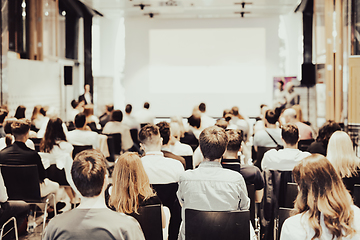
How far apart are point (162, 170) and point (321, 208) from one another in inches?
65.0

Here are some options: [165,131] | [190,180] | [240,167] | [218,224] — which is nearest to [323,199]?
[218,224]

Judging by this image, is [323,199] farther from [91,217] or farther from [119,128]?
[119,128]

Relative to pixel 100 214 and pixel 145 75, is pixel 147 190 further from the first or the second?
pixel 145 75

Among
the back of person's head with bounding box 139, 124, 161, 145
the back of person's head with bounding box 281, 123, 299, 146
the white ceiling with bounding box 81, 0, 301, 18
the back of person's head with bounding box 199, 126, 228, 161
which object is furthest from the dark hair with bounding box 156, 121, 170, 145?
the white ceiling with bounding box 81, 0, 301, 18

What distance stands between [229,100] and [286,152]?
9.24m

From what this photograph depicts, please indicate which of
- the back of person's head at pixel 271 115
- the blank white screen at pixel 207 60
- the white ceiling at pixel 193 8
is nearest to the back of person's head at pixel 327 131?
the back of person's head at pixel 271 115

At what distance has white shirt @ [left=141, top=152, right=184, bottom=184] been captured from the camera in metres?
3.28

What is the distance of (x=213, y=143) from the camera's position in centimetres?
271

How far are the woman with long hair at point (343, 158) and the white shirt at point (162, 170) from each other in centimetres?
146

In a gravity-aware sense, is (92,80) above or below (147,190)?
above

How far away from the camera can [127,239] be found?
180cm

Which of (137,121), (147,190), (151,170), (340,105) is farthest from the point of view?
(137,121)

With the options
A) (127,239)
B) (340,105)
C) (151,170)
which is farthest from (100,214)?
(340,105)

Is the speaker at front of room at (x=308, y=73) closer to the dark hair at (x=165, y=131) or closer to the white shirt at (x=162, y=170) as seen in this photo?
the dark hair at (x=165, y=131)
